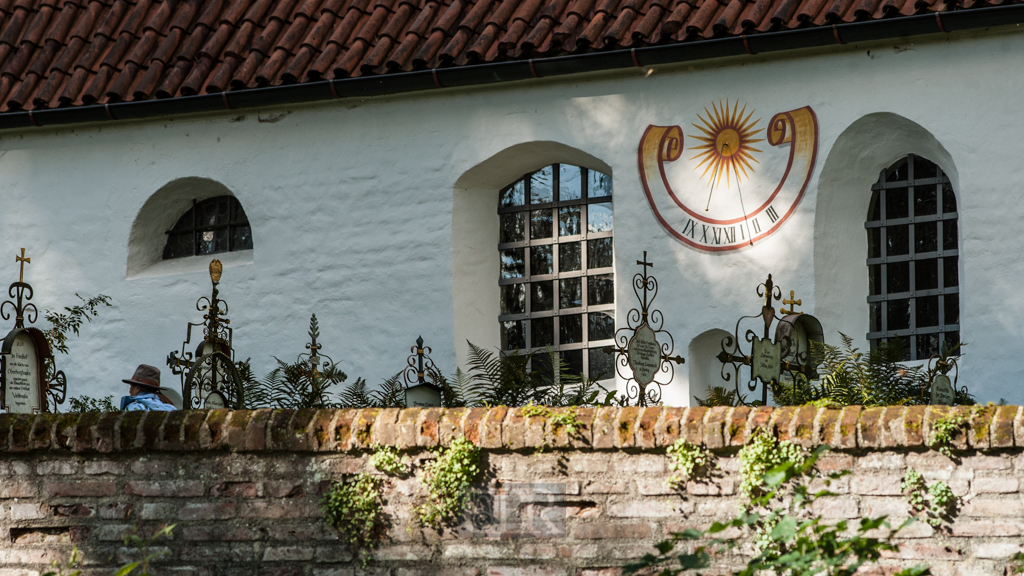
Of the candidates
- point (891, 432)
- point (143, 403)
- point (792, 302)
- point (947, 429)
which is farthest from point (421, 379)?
point (947, 429)

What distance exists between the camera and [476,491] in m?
5.72

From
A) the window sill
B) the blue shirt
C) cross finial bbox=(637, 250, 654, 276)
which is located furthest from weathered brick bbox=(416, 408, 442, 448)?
the window sill

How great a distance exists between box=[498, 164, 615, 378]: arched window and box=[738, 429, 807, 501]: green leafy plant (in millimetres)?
4766

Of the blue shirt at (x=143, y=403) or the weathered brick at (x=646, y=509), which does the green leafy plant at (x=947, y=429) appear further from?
the blue shirt at (x=143, y=403)

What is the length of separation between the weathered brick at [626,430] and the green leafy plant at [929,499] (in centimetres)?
104

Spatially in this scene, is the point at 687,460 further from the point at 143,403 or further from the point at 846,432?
the point at 143,403

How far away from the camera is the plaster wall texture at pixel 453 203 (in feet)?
29.2

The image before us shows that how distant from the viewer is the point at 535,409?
570cm

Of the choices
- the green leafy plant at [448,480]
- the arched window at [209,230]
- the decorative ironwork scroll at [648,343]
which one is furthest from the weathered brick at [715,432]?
the arched window at [209,230]

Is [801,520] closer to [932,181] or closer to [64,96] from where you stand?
[932,181]

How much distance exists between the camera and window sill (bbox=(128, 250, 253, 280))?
10977 millimetres

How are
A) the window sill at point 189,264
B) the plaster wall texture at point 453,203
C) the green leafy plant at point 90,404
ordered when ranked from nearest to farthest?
the plaster wall texture at point 453,203 → the green leafy plant at point 90,404 → the window sill at point 189,264

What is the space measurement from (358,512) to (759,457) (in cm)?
163

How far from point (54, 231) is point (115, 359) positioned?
3.94 feet
